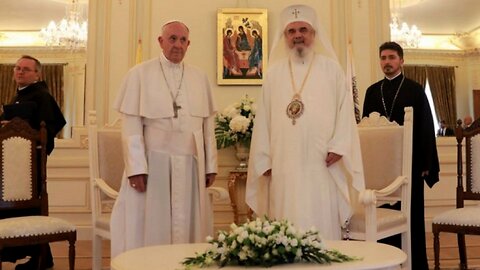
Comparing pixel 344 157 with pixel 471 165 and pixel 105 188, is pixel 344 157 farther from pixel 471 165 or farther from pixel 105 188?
pixel 105 188

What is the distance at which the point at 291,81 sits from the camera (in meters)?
3.47

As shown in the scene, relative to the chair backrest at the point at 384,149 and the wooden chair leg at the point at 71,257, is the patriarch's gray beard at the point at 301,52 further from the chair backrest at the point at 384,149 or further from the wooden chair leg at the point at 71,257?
the wooden chair leg at the point at 71,257

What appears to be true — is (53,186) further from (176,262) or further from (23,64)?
(176,262)

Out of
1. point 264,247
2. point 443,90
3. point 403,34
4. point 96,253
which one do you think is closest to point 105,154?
point 96,253

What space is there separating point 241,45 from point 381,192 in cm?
306

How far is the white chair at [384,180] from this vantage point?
10.8 feet

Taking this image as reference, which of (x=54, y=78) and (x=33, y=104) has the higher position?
(x=54, y=78)

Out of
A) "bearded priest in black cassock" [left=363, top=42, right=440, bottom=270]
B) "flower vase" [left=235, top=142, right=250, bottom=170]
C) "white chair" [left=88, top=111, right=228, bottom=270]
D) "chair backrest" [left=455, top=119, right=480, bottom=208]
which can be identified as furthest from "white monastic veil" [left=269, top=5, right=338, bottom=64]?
"flower vase" [left=235, top=142, right=250, bottom=170]

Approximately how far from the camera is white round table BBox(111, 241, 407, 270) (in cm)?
205

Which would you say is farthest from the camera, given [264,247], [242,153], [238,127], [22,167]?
[242,153]

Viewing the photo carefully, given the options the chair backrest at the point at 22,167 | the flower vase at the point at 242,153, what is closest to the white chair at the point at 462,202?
the flower vase at the point at 242,153

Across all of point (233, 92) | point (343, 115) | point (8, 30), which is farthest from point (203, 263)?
point (8, 30)

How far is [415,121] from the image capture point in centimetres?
416

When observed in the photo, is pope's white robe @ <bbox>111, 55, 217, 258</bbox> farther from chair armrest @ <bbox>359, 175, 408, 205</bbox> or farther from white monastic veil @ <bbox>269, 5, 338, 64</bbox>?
chair armrest @ <bbox>359, 175, 408, 205</bbox>
